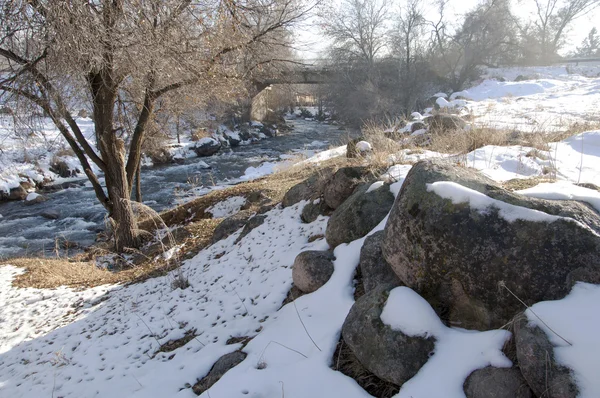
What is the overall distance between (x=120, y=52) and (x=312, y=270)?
3941mm

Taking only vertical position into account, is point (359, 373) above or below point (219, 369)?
above

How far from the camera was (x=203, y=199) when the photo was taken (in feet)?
32.5

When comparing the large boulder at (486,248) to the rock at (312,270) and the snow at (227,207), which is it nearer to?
the rock at (312,270)

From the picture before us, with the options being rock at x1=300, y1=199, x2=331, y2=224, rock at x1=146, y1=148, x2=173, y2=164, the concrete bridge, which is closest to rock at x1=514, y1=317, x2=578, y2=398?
rock at x1=300, y1=199, x2=331, y2=224

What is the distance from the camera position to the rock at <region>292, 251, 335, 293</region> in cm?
322

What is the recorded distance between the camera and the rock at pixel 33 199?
14073mm

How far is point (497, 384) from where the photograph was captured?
5.41 feet

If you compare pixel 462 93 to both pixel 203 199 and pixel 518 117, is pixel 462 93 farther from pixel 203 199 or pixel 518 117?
pixel 203 199

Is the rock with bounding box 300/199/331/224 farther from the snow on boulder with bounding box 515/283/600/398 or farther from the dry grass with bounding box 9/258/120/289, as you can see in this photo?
the dry grass with bounding box 9/258/120/289

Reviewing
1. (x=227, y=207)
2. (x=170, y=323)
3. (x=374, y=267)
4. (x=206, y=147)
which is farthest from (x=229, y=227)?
(x=206, y=147)

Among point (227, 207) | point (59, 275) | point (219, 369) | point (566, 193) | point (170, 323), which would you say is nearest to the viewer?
point (566, 193)

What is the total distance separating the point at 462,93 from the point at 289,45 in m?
19.6

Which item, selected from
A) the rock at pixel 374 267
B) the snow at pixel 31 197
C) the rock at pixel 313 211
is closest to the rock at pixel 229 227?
the rock at pixel 313 211

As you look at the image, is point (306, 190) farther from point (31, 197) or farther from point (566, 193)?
point (31, 197)
